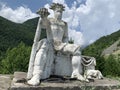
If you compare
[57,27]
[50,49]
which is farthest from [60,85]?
[57,27]

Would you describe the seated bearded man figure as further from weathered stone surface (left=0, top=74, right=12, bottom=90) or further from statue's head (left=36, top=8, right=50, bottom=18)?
weathered stone surface (left=0, top=74, right=12, bottom=90)

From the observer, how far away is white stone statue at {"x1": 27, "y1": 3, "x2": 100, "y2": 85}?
30.8ft

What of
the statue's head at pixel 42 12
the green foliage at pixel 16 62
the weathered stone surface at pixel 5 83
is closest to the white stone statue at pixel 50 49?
the statue's head at pixel 42 12

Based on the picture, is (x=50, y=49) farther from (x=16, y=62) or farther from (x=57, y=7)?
(x=16, y=62)

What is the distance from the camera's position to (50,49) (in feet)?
32.3

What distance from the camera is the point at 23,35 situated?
96188 millimetres

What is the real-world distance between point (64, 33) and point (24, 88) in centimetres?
312

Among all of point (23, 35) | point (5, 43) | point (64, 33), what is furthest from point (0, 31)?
point (64, 33)

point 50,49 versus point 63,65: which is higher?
point 50,49

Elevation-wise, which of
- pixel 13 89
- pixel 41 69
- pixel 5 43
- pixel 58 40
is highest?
pixel 5 43

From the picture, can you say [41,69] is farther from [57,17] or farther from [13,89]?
[57,17]

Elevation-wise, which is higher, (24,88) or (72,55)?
(72,55)

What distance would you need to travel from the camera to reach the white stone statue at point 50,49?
30.8 ft

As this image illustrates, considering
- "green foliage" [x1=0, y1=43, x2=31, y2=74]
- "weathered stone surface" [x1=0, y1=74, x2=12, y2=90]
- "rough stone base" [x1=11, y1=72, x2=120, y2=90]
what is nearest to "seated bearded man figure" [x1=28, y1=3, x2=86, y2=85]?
"rough stone base" [x1=11, y1=72, x2=120, y2=90]
